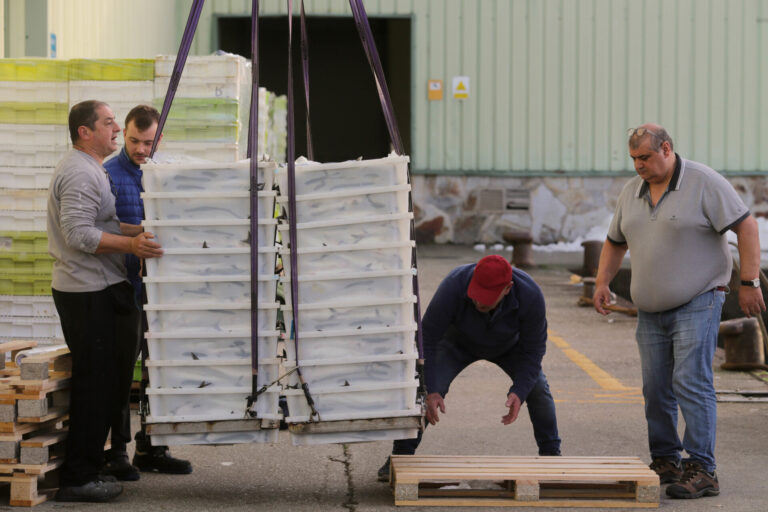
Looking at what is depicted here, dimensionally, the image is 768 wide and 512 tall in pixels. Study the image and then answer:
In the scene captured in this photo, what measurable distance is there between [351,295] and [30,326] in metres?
3.44

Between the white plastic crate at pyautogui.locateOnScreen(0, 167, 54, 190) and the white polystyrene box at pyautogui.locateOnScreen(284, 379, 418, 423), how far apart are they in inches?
134

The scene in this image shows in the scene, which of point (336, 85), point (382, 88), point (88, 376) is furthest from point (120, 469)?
point (336, 85)

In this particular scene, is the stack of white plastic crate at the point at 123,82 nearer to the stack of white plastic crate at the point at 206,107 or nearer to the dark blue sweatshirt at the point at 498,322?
the stack of white plastic crate at the point at 206,107

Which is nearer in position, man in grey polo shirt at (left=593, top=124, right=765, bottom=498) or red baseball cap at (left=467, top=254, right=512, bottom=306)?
red baseball cap at (left=467, top=254, right=512, bottom=306)

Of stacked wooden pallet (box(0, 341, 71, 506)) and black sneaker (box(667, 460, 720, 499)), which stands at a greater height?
stacked wooden pallet (box(0, 341, 71, 506))

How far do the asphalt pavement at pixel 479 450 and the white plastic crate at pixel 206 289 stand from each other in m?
1.03

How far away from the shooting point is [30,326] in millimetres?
7961

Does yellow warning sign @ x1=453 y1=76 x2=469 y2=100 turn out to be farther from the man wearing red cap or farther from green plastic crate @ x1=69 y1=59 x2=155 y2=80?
the man wearing red cap

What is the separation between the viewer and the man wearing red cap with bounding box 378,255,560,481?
18.8 ft

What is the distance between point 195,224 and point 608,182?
17043 mm

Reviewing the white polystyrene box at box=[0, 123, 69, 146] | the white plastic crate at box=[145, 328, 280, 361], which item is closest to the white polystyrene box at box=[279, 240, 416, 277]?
the white plastic crate at box=[145, 328, 280, 361]

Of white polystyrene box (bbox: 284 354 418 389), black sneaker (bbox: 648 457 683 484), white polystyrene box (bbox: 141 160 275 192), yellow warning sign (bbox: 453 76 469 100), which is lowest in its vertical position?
black sneaker (bbox: 648 457 683 484)

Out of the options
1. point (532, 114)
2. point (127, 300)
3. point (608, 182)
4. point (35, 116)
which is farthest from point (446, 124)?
point (127, 300)

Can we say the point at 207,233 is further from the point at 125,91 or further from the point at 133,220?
the point at 125,91
